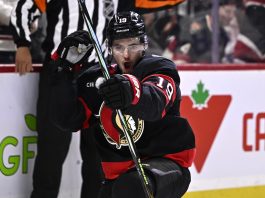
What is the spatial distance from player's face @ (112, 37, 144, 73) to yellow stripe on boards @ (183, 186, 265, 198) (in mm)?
1370

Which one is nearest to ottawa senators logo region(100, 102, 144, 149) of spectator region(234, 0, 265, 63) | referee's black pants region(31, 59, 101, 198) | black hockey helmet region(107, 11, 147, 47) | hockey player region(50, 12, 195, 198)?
hockey player region(50, 12, 195, 198)

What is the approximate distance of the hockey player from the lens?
2.83 m

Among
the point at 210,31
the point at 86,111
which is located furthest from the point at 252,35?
the point at 86,111

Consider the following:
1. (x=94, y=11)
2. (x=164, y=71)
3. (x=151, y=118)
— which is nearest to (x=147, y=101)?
(x=151, y=118)

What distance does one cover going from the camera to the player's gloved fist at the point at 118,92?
2525mm

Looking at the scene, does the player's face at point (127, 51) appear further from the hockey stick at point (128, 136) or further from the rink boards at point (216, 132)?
the rink boards at point (216, 132)

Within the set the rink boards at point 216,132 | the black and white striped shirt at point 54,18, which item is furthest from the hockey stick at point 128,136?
the rink boards at point 216,132

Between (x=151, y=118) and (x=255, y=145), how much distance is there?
1.84 m

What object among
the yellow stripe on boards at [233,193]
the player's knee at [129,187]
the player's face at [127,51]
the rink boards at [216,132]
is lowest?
the yellow stripe on boards at [233,193]

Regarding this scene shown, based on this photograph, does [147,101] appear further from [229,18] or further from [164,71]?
[229,18]

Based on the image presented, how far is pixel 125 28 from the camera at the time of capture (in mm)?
2920

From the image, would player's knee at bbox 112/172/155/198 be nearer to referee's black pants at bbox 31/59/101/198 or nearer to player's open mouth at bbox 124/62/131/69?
player's open mouth at bbox 124/62/131/69

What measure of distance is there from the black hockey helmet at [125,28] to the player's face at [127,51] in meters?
0.02

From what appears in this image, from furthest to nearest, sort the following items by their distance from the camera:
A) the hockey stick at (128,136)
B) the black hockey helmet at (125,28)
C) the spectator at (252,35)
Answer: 1. the spectator at (252,35)
2. the black hockey helmet at (125,28)
3. the hockey stick at (128,136)
